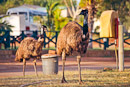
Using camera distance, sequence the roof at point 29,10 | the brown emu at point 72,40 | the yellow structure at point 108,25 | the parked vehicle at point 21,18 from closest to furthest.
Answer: the brown emu at point 72,40, the yellow structure at point 108,25, the parked vehicle at point 21,18, the roof at point 29,10

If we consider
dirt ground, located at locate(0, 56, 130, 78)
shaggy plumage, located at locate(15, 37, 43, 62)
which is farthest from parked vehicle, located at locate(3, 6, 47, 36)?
shaggy plumage, located at locate(15, 37, 43, 62)

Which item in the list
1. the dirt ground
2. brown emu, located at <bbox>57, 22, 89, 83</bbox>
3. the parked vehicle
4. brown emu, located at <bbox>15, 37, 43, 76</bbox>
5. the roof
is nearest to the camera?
brown emu, located at <bbox>57, 22, 89, 83</bbox>

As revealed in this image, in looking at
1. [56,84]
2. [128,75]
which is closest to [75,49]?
[56,84]

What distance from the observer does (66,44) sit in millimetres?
10539

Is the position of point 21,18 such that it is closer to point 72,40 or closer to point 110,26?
point 110,26

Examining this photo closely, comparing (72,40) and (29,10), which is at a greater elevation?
(29,10)

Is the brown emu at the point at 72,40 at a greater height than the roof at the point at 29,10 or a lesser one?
lesser

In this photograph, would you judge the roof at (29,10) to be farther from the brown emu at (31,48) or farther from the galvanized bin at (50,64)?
the brown emu at (31,48)

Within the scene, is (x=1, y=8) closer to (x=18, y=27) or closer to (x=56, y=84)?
(x=18, y=27)

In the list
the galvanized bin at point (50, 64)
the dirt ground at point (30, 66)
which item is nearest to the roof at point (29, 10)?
the dirt ground at point (30, 66)

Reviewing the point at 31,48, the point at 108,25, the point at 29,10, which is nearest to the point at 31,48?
the point at 31,48

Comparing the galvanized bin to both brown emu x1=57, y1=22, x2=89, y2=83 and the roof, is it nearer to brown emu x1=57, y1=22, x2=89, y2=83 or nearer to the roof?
brown emu x1=57, y1=22, x2=89, y2=83

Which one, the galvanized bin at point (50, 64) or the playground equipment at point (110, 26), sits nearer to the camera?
the galvanized bin at point (50, 64)

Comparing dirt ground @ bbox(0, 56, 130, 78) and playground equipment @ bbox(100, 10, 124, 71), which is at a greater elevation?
playground equipment @ bbox(100, 10, 124, 71)
